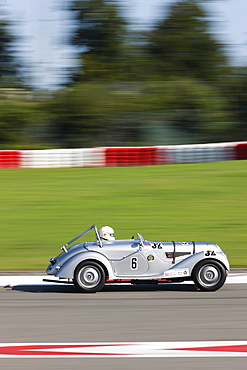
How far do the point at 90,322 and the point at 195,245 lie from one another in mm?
1583

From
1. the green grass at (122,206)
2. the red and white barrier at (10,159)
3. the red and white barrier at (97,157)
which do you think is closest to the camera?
the green grass at (122,206)

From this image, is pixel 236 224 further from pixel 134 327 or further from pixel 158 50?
pixel 158 50

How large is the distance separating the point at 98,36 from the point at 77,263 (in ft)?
97.0

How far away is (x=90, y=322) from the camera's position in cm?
514

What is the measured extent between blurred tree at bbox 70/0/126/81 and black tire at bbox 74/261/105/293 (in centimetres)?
2688

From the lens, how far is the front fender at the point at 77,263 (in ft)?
19.6

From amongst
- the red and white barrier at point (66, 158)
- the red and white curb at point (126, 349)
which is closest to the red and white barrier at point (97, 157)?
the red and white barrier at point (66, 158)

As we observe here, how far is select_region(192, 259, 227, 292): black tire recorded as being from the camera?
6.06m

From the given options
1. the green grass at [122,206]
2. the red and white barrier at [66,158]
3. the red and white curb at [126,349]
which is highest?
the red and white curb at [126,349]

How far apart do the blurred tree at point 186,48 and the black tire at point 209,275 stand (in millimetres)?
26466

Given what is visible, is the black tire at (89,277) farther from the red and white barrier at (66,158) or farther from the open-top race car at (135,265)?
the red and white barrier at (66,158)

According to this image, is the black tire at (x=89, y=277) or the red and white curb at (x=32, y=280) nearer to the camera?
the black tire at (x=89, y=277)

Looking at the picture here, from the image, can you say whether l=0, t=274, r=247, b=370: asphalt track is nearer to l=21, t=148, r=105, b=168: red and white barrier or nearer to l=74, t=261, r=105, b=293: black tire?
l=74, t=261, r=105, b=293: black tire

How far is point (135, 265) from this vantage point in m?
6.05
